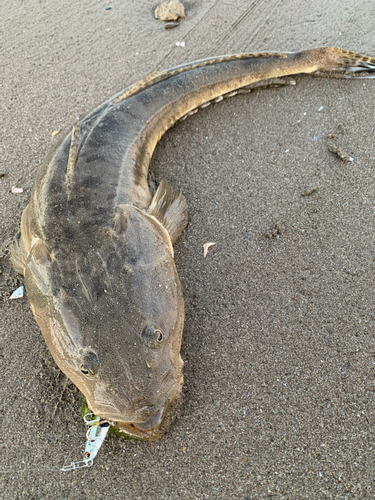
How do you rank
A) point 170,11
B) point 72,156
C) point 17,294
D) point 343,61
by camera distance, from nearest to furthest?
point 72,156 → point 17,294 → point 343,61 → point 170,11

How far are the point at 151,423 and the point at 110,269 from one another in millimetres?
936

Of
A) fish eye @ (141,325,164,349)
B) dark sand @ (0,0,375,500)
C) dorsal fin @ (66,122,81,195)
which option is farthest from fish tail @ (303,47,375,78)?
fish eye @ (141,325,164,349)

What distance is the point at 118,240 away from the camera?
2.43m

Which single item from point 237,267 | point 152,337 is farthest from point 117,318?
point 237,267

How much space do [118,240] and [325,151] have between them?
2211 millimetres

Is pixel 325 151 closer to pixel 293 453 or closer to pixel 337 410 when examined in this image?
pixel 337 410

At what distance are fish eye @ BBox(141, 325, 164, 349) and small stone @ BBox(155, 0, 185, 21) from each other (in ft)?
13.3

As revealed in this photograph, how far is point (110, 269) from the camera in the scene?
2.28m

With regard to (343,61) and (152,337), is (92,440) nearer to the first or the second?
(152,337)

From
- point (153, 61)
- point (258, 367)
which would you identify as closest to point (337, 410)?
point (258, 367)

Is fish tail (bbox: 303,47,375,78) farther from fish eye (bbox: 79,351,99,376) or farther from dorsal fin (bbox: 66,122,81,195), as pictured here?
fish eye (bbox: 79,351,99,376)

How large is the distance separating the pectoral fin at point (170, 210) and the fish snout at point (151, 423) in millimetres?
1362

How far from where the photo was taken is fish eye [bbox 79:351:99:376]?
6.62 feet

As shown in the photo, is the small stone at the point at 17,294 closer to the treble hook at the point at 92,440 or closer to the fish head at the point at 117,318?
the fish head at the point at 117,318
